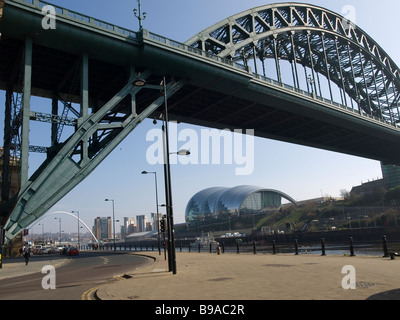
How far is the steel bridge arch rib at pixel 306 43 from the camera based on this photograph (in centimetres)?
4700

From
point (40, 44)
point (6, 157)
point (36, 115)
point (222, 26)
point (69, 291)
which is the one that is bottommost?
point (69, 291)

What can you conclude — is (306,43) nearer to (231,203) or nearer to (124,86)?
(124,86)

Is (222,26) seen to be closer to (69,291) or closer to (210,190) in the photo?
(69,291)

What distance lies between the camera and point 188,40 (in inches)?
1585

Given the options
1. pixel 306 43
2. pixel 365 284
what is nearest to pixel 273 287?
pixel 365 284

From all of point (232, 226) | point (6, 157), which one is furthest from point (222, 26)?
point (232, 226)

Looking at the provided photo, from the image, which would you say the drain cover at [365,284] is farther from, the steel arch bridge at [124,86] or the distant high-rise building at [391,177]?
the distant high-rise building at [391,177]

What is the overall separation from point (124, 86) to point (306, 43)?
4663 centimetres

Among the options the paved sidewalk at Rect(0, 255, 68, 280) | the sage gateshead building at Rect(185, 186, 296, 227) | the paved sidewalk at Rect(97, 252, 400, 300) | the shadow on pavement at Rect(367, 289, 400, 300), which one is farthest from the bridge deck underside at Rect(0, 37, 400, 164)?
the sage gateshead building at Rect(185, 186, 296, 227)

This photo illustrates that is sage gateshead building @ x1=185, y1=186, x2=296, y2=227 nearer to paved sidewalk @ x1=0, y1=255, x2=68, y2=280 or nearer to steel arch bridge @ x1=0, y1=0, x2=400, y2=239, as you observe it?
steel arch bridge @ x1=0, y1=0, x2=400, y2=239

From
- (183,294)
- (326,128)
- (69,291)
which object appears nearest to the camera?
(183,294)

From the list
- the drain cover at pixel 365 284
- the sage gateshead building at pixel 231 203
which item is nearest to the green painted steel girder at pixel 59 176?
the drain cover at pixel 365 284

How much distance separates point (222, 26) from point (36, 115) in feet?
91.1

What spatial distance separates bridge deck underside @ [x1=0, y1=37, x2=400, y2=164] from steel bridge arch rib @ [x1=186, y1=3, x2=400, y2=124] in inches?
210
